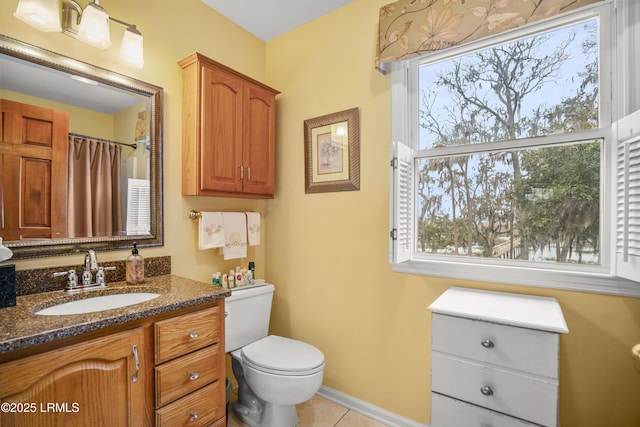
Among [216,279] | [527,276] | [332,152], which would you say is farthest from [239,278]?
[527,276]

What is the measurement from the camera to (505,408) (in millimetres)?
1148

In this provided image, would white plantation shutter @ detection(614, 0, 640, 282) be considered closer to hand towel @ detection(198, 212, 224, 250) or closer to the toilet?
the toilet

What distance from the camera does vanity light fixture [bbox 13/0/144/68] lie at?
127 centimetres

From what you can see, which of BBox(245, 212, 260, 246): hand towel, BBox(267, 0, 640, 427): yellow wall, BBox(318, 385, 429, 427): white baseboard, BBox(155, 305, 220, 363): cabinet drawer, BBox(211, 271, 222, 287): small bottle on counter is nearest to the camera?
BBox(155, 305, 220, 363): cabinet drawer

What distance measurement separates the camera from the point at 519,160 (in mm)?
1585

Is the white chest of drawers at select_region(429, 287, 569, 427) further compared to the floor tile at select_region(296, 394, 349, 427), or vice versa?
the floor tile at select_region(296, 394, 349, 427)

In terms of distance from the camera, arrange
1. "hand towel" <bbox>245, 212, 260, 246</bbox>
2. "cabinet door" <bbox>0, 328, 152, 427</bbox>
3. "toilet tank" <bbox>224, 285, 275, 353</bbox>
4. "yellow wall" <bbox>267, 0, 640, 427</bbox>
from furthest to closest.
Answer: "hand towel" <bbox>245, 212, 260, 246</bbox>
"toilet tank" <bbox>224, 285, 275, 353</bbox>
"yellow wall" <bbox>267, 0, 640, 427</bbox>
"cabinet door" <bbox>0, 328, 152, 427</bbox>

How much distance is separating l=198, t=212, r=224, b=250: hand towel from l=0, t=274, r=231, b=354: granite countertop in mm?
367

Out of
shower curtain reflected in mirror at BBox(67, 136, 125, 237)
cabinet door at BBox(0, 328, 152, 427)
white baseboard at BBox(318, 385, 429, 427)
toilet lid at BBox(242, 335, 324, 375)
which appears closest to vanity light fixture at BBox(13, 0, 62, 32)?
shower curtain reflected in mirror at BBox(67, 136, 125, 237)

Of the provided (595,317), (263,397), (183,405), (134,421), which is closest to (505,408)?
(595,317)

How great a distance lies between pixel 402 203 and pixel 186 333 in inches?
Result: 49.9

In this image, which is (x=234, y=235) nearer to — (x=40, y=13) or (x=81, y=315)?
(x=81, y=315)

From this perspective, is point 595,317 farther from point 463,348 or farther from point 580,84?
point 580,84

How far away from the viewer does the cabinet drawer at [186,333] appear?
123 centimetres
